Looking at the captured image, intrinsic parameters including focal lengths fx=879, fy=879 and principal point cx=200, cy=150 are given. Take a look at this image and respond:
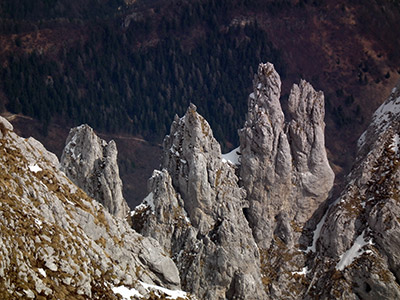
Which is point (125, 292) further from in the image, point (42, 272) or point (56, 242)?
point (42, 272)

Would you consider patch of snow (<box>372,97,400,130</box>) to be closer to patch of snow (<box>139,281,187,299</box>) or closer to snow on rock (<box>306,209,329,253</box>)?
snow on rock (<box>306,209,329,253</box>)

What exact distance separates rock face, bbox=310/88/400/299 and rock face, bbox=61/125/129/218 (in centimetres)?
3234

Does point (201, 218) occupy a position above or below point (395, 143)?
below

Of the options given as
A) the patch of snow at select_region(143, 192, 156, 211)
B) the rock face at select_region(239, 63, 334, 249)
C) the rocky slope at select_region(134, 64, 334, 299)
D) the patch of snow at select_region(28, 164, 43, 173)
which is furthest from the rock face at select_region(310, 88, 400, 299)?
the patch of snow at select_region(28, 164, 43, 173)

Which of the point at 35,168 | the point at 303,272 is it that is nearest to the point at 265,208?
the point at 303,272

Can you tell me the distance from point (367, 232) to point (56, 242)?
6349 cm

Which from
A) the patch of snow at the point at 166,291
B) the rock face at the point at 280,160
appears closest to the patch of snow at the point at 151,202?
the rock face at the point at 280,160

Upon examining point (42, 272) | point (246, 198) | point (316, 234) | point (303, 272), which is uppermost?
point (246, 198)

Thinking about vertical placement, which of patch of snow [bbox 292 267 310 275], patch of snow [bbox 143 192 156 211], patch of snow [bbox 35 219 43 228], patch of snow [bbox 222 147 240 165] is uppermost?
patch of snow [bbox 222 147 240 165]

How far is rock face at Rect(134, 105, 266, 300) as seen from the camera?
12681 cm

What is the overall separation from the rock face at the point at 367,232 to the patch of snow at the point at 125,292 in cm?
4840

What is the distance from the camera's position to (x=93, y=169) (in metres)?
128

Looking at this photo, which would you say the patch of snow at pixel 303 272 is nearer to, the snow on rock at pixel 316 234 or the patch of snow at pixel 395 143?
the snow on rock at pixel 316 234

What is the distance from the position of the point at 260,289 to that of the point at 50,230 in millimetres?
54271
